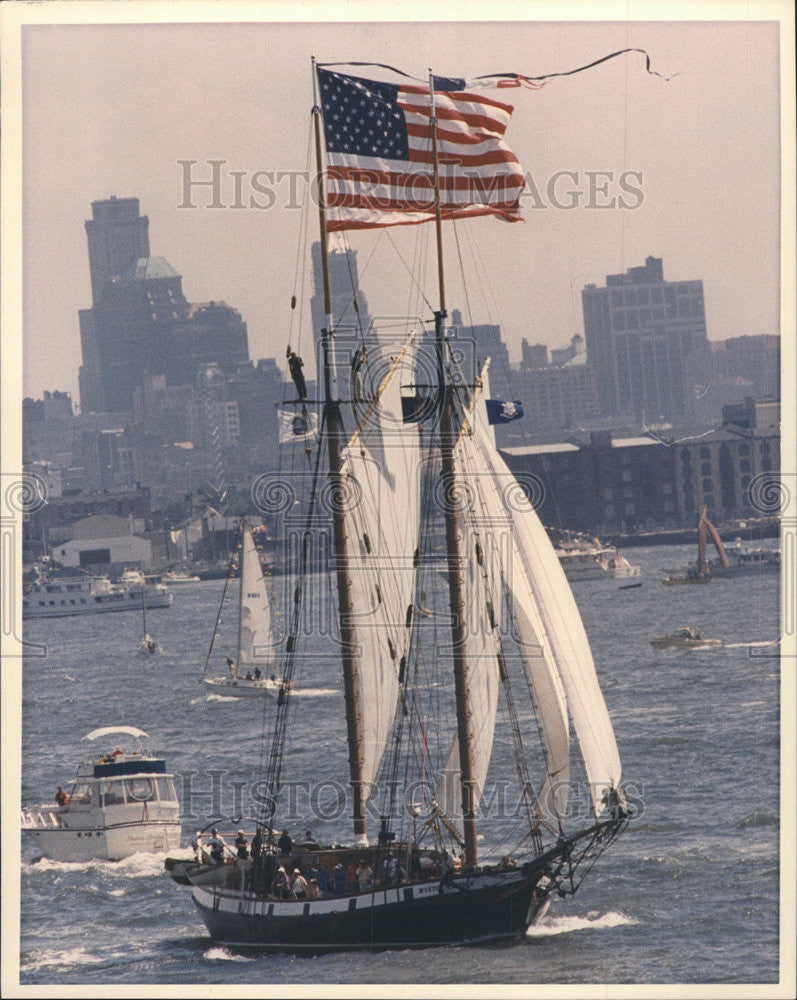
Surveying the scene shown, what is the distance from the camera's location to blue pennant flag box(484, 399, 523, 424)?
34.9m

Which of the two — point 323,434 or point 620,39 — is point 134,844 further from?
point 620,39

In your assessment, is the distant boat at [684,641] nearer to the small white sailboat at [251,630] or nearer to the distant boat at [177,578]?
the small white sailboat at [251,630]

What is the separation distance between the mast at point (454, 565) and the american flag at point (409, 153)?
1.07ft

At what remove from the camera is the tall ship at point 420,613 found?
106 feet

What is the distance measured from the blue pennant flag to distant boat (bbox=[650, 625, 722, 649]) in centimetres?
4152

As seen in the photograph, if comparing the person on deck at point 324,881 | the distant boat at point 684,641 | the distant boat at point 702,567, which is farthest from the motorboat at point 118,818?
the distant boat at point 702,567

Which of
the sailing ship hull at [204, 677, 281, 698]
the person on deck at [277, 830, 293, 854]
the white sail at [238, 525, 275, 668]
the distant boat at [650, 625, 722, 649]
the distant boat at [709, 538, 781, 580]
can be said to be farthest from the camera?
the distant boat at [709, 538, 781, 580]

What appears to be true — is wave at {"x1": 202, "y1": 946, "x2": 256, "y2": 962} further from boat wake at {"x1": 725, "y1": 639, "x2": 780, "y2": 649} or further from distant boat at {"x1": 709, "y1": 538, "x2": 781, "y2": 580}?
distant boat at {"x1": 709, "y1": 538, "x2": 781, "y2": 580}

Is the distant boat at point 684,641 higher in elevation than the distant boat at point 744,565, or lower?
lower

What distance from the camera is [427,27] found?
112 ft

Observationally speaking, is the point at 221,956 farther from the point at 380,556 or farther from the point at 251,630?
the point at 251,630

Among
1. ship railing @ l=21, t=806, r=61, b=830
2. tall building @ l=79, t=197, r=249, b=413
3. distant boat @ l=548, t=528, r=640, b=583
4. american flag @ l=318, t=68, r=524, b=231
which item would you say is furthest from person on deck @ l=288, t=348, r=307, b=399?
tall building @ l=79, t=197, r=249, b=413

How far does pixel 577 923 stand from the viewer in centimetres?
3441

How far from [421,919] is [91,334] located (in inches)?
6490
